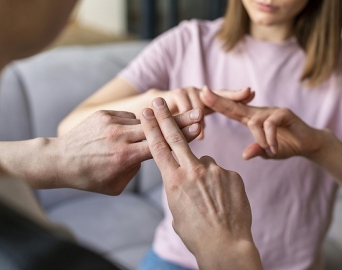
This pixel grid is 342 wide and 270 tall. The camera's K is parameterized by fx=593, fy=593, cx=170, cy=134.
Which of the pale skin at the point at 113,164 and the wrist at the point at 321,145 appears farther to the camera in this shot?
the wrist at the point at 321,145

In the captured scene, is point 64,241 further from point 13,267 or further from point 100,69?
point 100,69

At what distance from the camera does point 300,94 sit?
1.16m

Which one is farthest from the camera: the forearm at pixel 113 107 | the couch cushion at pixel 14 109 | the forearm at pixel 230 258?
the couch cushion at pixel 14 109

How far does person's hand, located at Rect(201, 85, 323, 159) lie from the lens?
0.94 m

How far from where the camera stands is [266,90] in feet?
3.85

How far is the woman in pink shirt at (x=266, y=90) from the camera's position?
1.12 metres

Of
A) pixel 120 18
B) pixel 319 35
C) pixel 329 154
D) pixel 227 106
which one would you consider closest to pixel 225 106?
pixel 227 106

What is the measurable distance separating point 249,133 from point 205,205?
473mm

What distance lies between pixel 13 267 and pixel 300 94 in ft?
2.72

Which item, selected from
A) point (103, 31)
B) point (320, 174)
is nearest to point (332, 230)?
point (320, 174)

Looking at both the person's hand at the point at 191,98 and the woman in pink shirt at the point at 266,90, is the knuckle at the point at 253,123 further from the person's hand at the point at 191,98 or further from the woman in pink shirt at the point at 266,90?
the woman in pink shirt at the point at 266,90

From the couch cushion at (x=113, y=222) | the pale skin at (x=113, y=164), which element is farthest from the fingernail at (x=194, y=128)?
the couch cushion at (x=113, y=222)

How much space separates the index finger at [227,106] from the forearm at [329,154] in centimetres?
15

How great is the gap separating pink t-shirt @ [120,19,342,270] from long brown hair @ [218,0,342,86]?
23mm
